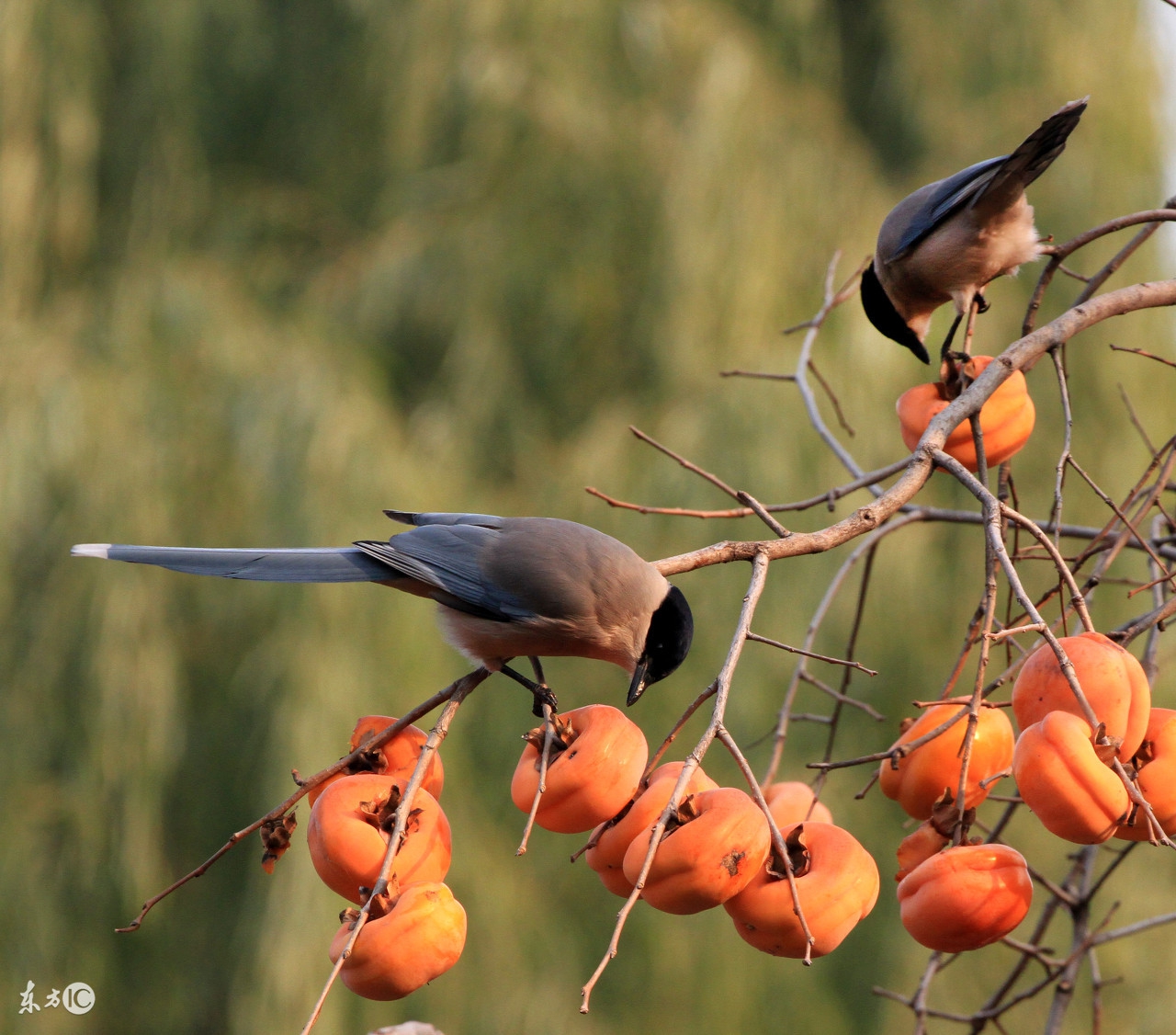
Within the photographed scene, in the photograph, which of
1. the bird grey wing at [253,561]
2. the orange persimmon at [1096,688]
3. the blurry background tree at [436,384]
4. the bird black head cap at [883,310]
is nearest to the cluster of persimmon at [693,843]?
the orange persimmon at [1096,688]

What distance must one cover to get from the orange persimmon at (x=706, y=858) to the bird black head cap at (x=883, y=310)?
69.5 inches

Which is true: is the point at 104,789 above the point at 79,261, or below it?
below

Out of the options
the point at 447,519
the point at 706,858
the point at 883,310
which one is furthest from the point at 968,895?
the point at 883,310

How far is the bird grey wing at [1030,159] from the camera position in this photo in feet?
6.90

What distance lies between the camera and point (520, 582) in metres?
1.70

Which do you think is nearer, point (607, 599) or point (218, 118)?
point (607, 599)

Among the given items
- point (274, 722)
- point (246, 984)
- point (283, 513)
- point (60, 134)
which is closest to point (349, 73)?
point (60, 134)

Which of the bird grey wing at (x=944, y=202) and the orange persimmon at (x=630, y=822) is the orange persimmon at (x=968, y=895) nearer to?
the orange persimmon at (x=630, y=822)

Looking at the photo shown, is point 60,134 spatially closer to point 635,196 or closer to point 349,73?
point 349,73

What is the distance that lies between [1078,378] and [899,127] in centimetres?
115

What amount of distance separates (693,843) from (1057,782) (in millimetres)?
301

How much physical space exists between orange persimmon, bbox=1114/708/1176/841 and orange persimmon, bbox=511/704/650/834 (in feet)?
1.43

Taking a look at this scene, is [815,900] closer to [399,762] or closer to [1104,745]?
[1104,745]

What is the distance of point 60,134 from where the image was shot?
13.5 feet
